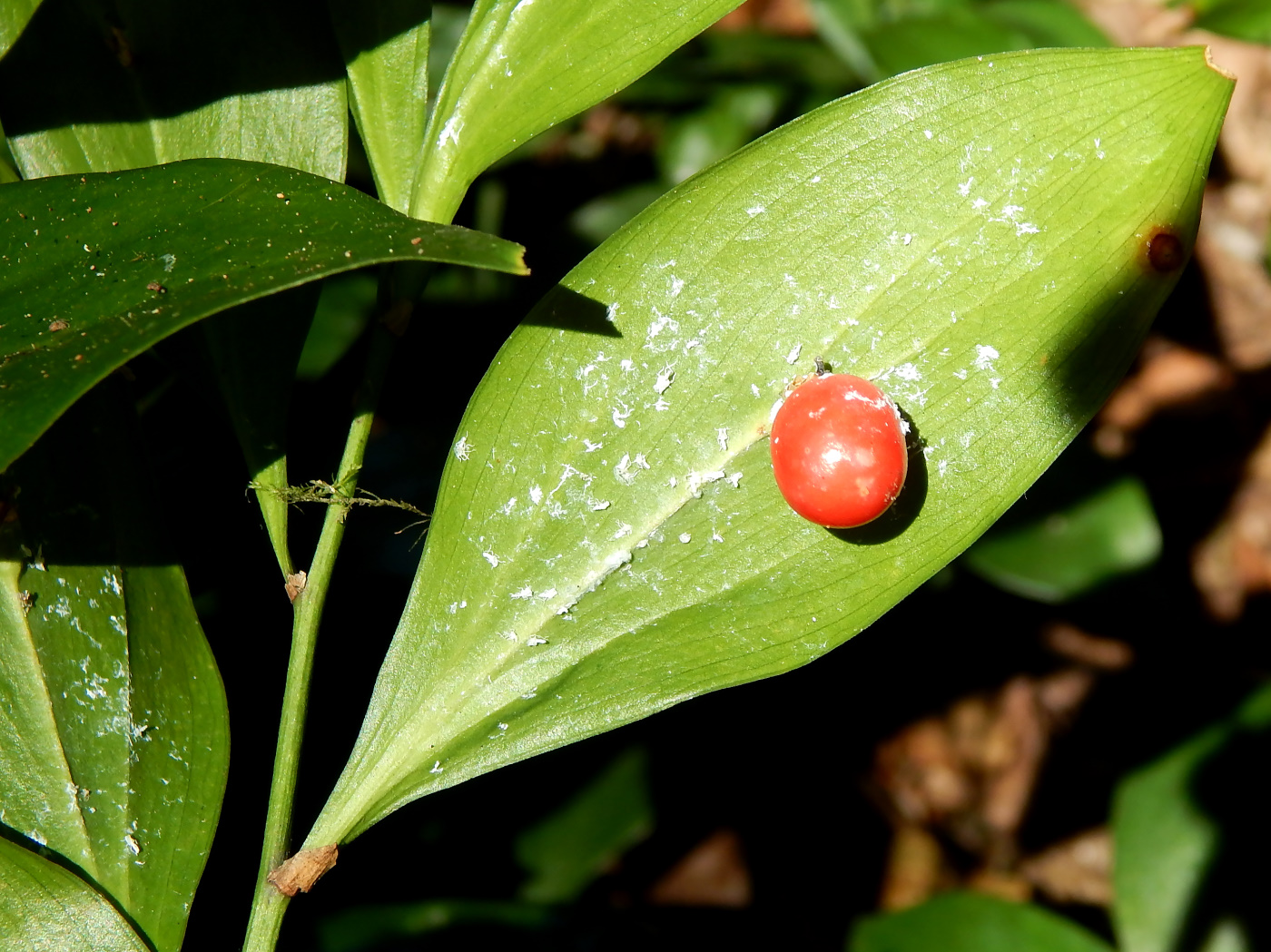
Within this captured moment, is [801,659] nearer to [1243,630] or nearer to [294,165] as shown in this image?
[294,165]

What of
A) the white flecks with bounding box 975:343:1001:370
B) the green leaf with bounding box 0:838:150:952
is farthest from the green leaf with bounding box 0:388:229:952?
the white flecks with bounding box 975:343:1001:370

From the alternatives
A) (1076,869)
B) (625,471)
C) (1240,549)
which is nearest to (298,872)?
(625,471)

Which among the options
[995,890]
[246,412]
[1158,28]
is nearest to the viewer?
[246,412]

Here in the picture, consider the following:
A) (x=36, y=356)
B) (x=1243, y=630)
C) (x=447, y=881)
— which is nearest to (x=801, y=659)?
(x=36, y=356)

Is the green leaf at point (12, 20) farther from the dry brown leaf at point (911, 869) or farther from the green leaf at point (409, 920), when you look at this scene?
the dry brown leaf at point (911, 869)

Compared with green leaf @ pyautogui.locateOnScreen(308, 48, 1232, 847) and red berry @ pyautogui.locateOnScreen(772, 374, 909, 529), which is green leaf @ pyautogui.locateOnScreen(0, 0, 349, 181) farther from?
red berry @ pyautogui.locateOnScreen(772, 374, 909, 529)

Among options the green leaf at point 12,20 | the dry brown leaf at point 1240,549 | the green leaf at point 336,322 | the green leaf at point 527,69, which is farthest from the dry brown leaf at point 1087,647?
the green leaf at point 12,20

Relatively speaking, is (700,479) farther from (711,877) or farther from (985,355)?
(711,877)

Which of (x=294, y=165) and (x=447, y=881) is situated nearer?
(x=294, y=165)
